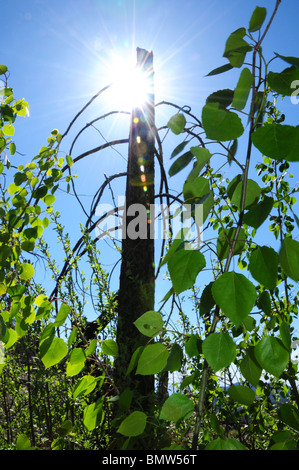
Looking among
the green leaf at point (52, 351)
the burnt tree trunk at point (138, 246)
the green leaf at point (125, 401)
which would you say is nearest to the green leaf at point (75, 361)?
the green leaf at point (52, 351)

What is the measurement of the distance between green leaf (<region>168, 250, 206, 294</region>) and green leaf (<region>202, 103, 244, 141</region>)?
0.67 feet

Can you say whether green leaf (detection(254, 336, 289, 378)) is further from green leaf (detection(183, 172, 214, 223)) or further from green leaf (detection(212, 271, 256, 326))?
green leaf (detection(183, 172, 214, 223))

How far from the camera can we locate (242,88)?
60 cm

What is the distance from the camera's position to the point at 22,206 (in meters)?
1.24

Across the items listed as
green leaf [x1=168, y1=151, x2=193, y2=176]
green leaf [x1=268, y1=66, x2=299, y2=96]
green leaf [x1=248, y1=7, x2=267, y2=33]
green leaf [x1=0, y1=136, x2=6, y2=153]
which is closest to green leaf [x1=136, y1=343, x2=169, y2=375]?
green leaf [x1=168, y1=151, x2=193, y2=176]

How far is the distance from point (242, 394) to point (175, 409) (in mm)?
132

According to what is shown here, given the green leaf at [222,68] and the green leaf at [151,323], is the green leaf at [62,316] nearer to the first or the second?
the green leaf at [151,323]

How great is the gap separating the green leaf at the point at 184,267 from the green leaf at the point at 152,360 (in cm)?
14

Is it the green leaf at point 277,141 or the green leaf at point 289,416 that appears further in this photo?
the green leaf at point 289,416

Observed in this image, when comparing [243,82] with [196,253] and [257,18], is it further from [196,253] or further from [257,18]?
[196,253]

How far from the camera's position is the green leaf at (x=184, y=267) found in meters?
0.59

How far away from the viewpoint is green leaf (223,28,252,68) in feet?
2.08

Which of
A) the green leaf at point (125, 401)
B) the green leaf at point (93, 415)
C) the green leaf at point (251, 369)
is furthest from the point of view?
the green leaf at point (93, 415)

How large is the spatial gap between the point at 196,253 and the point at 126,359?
1.50 meters
